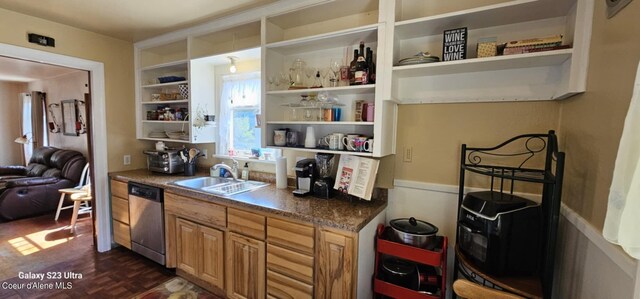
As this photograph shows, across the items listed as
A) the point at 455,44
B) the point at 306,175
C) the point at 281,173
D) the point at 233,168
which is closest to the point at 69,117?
the point at 233,168

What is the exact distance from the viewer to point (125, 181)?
2746mm

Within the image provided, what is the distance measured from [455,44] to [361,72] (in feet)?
1.84

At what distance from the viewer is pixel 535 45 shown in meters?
1.36

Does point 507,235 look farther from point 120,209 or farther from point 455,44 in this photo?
point 120,209

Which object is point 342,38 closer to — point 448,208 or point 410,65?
point 410,65

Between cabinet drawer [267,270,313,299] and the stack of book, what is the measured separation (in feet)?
5.65

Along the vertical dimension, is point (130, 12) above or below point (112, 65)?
above

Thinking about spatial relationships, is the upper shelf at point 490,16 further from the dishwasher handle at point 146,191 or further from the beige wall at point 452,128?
the dishwasher handle at point 146,191

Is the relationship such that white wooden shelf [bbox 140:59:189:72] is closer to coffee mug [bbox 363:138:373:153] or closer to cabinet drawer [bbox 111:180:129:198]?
cabinet drawer [bbox 111:180:129:198]

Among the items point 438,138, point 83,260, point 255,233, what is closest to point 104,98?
point 83,260

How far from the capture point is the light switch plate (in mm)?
920

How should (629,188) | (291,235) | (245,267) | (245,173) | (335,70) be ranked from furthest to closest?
(245,173) → (335,70) → (245,267) → (291,235) → (629,188)

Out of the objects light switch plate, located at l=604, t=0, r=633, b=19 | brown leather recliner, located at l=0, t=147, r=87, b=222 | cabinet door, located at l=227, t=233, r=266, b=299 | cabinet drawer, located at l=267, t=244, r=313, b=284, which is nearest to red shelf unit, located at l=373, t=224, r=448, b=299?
cabinet drawer, located at l=267, t=244, r=313, b=284

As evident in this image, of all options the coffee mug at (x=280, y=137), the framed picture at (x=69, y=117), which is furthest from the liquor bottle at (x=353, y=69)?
the framed picture at (x=69, y=117)
